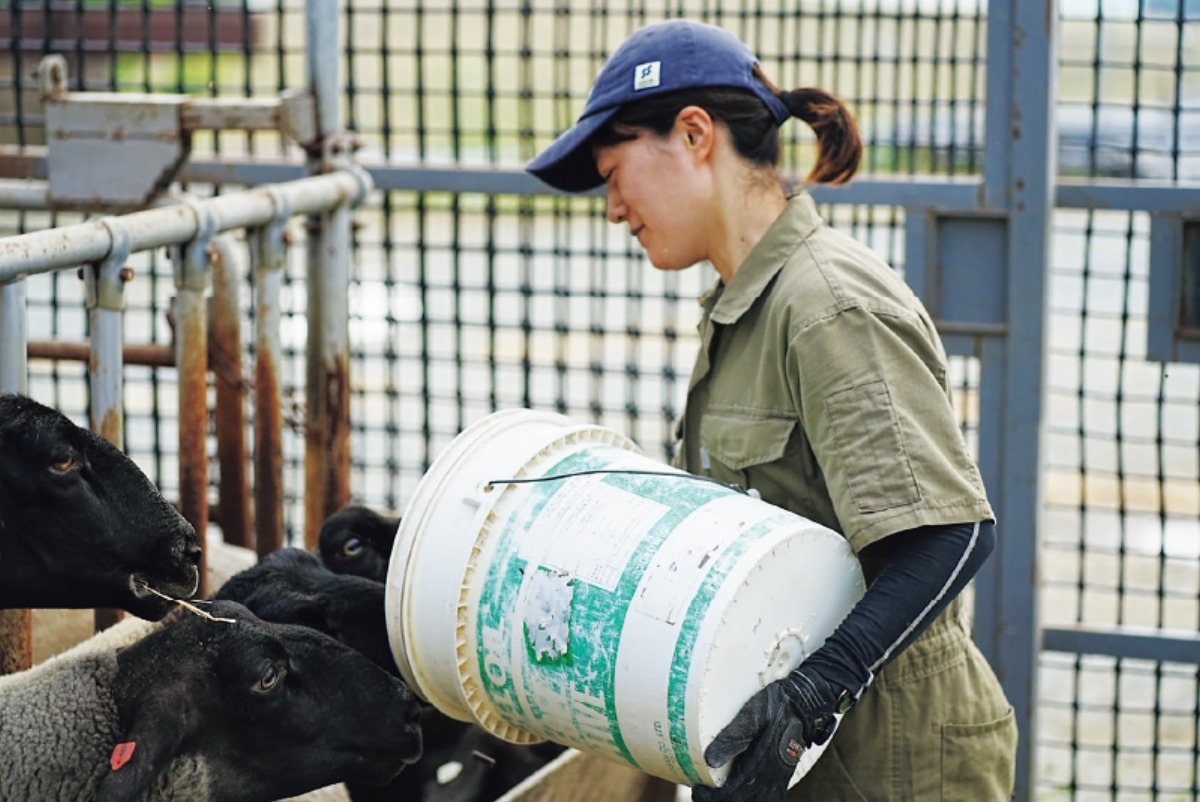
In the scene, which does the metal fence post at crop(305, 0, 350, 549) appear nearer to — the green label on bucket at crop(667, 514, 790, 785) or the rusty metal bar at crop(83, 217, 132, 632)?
the rusty metal bar at crop(83, 217, 132, 632)

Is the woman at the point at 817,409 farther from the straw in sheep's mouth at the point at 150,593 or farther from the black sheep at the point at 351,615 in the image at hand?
the straw in sheep's mouth at the point at 150,593

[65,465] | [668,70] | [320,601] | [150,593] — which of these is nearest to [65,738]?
[150,593]

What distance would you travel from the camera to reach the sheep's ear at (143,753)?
274 centimetres

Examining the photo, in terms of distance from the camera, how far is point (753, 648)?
2592mm

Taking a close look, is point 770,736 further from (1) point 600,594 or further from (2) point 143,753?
(2) point 143,753

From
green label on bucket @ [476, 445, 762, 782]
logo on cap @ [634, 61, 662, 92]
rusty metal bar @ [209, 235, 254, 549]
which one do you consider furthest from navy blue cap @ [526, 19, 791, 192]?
rusty metal bar @ [209, 235, 254, 549]

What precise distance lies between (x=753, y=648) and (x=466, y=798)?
5.63 ft

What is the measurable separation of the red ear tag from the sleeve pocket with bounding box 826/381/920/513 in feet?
4.32

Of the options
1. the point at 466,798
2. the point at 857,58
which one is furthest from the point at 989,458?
the point at 466,798

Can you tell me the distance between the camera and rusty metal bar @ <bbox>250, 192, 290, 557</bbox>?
4.25 m

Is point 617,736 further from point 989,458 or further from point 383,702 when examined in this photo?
point 989,458

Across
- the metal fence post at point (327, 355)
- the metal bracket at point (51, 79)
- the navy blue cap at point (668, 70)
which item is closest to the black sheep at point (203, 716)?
the navy blue cap at point (668, 70)

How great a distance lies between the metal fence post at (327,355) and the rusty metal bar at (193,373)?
52cm

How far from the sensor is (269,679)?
9.88 ft
